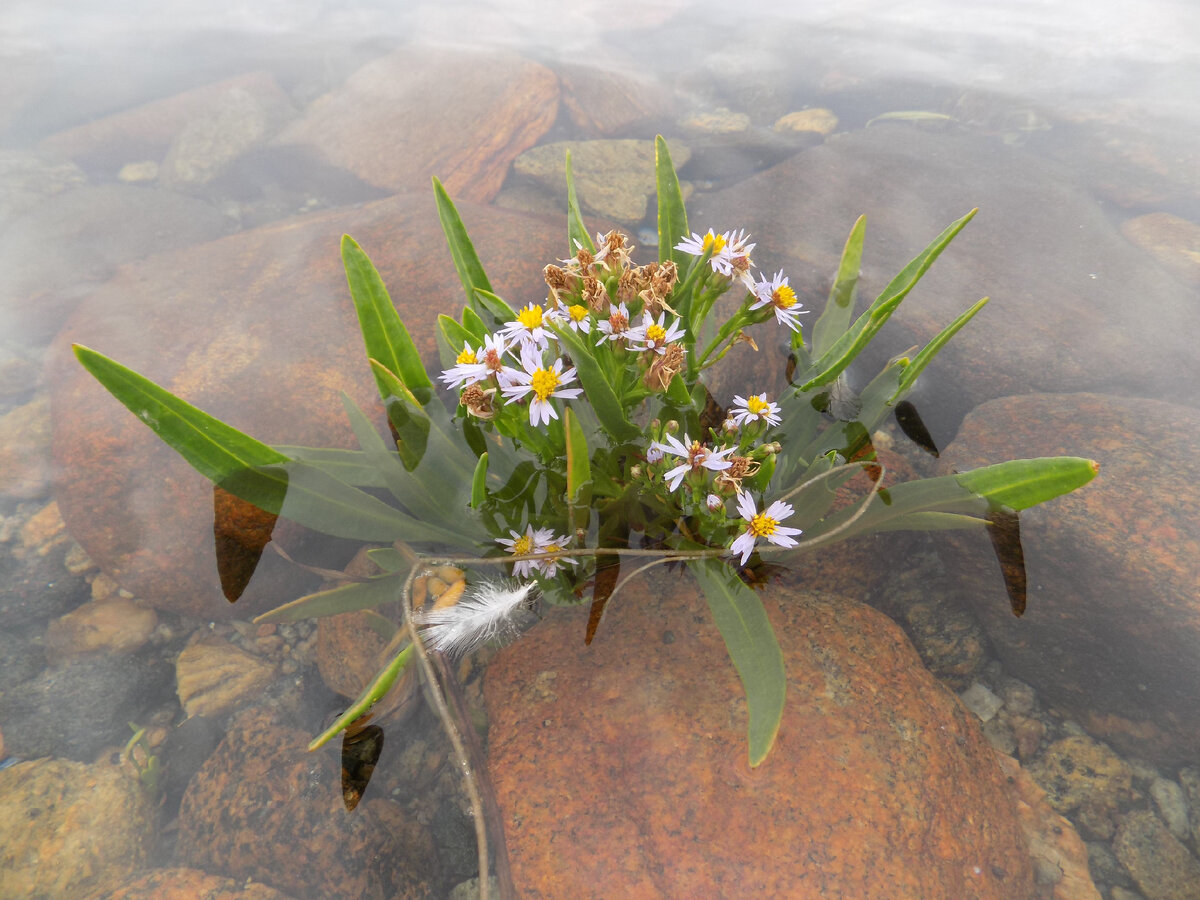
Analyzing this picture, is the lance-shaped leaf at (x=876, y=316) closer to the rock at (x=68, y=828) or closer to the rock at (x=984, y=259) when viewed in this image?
the rock at (x=984, y=259)

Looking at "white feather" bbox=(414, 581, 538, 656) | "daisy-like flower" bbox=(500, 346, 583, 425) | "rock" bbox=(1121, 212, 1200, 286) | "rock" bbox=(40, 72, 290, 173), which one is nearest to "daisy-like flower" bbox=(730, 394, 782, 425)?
"daisy-like flower" bbox=(500, 346, 583, 425)

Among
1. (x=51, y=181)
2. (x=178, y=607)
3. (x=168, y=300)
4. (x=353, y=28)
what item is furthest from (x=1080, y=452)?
(x=353, y=28)

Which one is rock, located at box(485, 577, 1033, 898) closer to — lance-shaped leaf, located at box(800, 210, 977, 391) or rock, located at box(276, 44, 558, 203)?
lance-shaped leaf, located at box(800, 210, 977, 391)

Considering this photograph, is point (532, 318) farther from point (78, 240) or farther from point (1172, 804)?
point (78, 240)

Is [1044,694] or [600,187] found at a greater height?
[600,187]

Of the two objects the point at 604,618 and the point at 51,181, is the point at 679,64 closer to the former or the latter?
the point at 51,181

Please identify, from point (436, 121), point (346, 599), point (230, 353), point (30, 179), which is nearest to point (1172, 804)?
point (346, 599)

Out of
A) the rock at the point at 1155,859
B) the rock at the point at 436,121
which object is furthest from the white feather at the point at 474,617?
the rock at the point at 436,121
